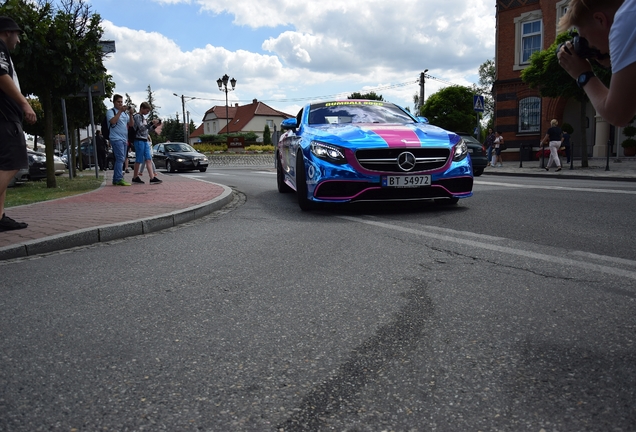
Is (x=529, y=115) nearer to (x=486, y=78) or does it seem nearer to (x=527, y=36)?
(x=527, y=36)

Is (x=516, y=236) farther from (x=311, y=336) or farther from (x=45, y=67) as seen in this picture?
(x=45, y=67)

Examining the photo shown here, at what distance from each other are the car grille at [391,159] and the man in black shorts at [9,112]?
3.58 metres

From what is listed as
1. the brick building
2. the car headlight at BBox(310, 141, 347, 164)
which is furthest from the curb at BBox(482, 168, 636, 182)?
the brick building

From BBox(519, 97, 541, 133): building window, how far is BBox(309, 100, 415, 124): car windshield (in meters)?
24.8

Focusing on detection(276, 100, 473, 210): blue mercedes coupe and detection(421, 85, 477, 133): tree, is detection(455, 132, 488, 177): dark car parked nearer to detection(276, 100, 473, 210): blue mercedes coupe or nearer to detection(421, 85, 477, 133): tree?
detection(276, 100, 473, 210): blue mercedes coupe

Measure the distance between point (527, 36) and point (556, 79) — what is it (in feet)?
44.1

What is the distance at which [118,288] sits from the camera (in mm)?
3588

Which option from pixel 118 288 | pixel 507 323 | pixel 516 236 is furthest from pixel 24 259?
pixel 516 236

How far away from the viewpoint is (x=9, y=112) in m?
5.33

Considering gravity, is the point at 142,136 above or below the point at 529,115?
below

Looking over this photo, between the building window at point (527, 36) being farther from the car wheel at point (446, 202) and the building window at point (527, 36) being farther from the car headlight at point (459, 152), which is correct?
the car headlight at point (459, 152)

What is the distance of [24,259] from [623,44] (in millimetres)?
4720

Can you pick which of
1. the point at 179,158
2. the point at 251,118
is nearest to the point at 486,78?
the point at 251,118

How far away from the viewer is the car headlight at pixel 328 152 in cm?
643
